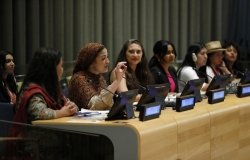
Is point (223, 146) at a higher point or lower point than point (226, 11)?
lower

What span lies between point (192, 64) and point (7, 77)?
191 cm

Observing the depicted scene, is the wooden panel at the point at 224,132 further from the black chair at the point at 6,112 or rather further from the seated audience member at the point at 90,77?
the black chair at the point at 6,112

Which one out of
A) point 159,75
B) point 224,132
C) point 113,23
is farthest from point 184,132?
point 113,23

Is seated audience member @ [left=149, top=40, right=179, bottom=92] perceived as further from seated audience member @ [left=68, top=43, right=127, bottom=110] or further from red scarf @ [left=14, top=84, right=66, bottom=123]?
red scarf @ [left=14, top=84, right=66, bottom=123]

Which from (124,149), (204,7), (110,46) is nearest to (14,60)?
(110,46)

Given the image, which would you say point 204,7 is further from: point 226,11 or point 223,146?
point 223,146

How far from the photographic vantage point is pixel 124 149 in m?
2.65

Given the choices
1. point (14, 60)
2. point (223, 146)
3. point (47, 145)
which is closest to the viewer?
point (47, 145)

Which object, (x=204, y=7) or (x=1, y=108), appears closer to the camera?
(x=1, y=108)

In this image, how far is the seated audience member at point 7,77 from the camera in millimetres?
4801

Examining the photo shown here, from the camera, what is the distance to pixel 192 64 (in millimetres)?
5281

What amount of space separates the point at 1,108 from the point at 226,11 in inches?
217

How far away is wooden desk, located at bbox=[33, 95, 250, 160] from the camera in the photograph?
265cm

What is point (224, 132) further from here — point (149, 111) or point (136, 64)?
point (136, 64)
